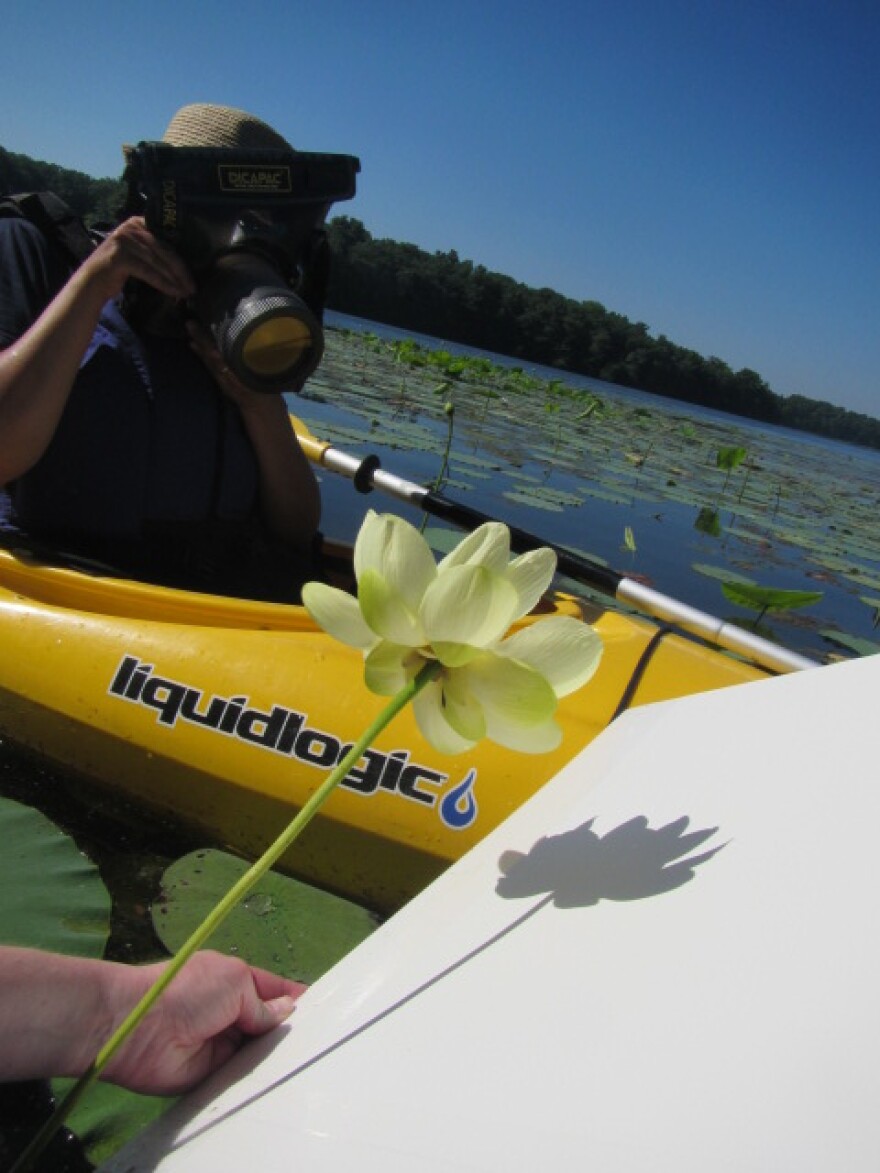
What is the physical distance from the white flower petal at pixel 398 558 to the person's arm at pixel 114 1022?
0.72 ft

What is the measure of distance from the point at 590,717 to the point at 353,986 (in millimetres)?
A: 640

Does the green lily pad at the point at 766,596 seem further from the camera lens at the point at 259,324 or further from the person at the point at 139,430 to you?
the camera lens at the point at 259,324

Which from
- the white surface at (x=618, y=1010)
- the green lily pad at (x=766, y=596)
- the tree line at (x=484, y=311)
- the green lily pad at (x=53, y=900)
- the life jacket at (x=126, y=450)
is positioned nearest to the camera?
the white surface at (x=618, y=1010)

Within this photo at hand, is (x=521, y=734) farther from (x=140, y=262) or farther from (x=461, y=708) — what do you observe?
(x=140, y=262)

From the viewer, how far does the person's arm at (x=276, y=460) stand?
1.29 metres

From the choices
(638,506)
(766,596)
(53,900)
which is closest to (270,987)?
(53,900)

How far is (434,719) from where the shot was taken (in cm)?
31

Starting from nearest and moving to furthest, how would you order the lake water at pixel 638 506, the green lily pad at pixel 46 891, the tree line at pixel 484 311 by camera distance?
the green lily pad at pixel 46 891, the lake water at pixel 638 506, the tree line at pixel 484 311

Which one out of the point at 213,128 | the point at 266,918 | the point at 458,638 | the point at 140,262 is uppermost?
the point at 213,128

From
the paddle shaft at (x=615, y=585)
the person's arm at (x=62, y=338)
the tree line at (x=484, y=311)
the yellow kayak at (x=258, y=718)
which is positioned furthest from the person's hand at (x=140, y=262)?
the tree line at (x=484, y=311)

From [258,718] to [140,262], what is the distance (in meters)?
0.56

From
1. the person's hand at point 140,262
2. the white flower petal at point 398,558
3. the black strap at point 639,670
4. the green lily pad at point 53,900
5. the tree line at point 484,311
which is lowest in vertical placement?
the green lily pad at point 53,900

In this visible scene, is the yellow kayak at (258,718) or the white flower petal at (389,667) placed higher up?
the white flower petal at (389,667)

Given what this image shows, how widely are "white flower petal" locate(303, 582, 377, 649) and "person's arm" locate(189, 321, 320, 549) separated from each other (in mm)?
996
